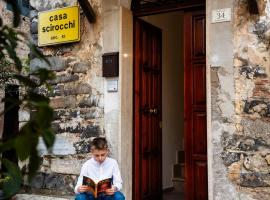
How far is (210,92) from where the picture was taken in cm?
400

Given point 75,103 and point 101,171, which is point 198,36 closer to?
point 75,103

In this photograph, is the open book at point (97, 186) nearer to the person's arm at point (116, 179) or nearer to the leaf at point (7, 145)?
the person's arm at point (116, 179)

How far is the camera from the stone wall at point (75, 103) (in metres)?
4.78

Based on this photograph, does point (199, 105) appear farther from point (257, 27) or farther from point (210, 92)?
point (257, 27)

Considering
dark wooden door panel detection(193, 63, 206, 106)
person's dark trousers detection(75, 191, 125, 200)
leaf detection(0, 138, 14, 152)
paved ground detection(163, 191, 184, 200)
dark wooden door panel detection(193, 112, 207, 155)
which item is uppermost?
dark wooden door panel detection(193, 63, 206, 106)

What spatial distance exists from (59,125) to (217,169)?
2.10 meters

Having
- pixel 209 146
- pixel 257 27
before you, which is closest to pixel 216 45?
pixel 257 27

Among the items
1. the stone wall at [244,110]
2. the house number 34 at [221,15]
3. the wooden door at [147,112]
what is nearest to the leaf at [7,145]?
the stone wall at [244,110]

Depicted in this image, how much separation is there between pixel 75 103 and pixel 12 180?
4251mm

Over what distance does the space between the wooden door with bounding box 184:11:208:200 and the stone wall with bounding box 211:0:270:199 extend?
36 centimetres

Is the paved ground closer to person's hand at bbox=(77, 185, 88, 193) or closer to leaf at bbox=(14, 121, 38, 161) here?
person's hand at bbox=(77, 185, 88, 193)

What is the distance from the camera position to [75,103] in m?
4.92

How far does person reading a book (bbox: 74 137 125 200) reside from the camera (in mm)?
3586

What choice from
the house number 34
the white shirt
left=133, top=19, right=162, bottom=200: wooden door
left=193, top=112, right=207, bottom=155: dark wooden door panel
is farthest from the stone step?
the house number 34
